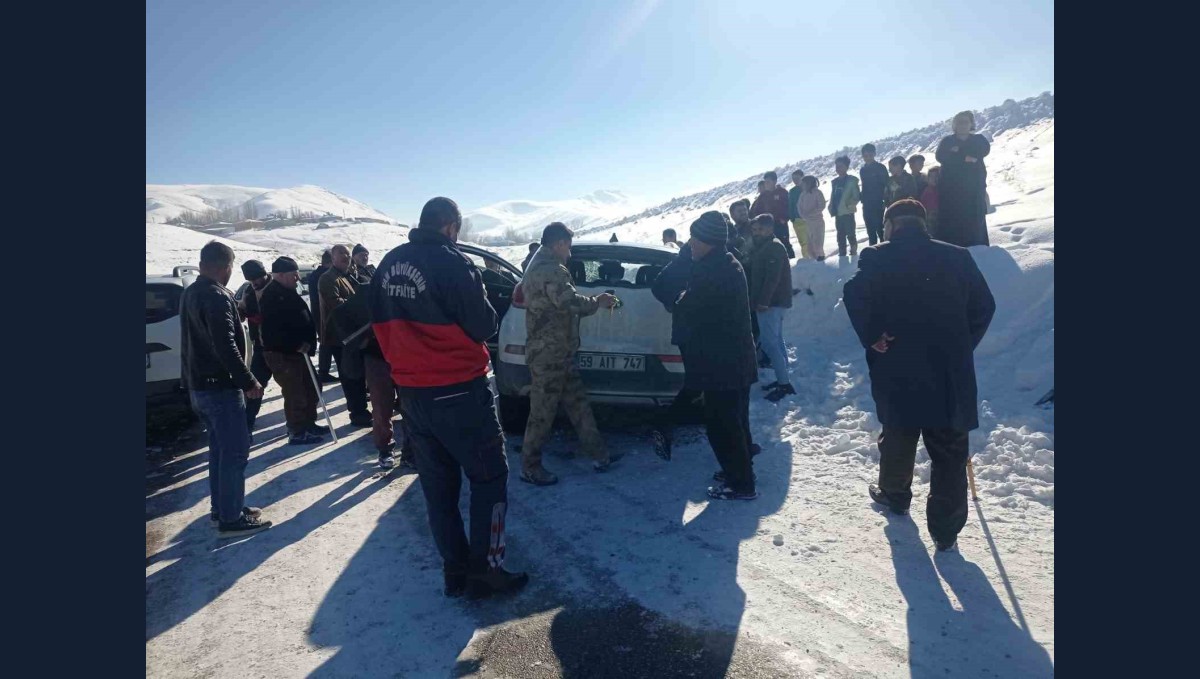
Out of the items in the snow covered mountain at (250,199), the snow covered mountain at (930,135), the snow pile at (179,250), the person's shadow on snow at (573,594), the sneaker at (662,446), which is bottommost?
the person's shadow on snow at (573,594)

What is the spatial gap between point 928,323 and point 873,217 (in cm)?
711

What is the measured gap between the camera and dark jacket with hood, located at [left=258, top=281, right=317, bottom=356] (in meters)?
6.07

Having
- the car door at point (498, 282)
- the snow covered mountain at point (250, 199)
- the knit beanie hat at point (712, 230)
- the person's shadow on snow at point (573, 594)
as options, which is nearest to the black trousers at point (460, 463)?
the person's shadow on snow at point (573, 594)

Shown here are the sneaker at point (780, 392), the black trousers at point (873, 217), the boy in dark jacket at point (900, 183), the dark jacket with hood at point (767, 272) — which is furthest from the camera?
the black trousers at point (873, 217)

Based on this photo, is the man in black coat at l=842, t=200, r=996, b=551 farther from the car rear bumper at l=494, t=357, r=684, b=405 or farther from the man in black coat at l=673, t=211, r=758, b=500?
the car rear bumper at l=494, t=357, r=684, b=405

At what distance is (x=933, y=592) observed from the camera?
3221 mm

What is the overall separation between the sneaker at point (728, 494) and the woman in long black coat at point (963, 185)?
17.7 feet

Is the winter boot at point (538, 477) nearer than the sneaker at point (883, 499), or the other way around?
the sneaker at point (883, 499)

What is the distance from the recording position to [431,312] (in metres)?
3.22

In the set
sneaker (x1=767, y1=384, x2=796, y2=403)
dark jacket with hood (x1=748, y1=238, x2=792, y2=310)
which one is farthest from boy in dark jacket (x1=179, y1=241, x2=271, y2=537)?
sneaker (x1=767, y1=384, x2=796, y2=403)

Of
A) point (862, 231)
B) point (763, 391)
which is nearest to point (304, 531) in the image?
point (763, 391)

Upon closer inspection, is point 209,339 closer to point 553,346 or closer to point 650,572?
point 553,346

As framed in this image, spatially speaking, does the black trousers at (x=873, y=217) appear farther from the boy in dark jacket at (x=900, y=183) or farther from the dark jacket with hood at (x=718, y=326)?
the dark jacket with hood at (x=718, y=326)

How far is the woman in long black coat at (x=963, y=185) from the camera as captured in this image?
297 inches
